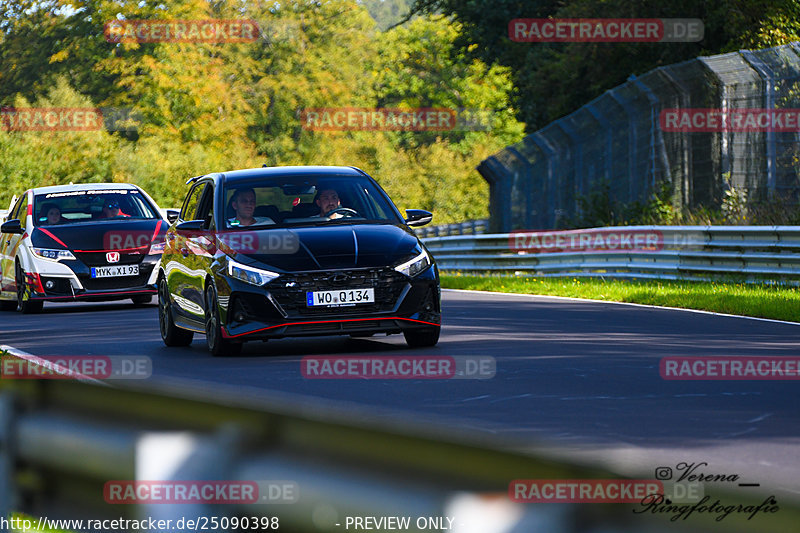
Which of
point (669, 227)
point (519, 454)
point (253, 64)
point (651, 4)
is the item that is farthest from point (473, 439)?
point (253, 64)

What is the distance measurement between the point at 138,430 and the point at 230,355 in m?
8.39

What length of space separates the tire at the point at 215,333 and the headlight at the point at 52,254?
7.86 m

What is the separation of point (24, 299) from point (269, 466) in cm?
1764

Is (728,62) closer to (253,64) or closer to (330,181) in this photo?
(330,181)

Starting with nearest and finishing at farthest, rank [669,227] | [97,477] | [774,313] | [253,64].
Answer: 1. [97,477]
2. [774,313]
3. [669,227]
4. [253,64]

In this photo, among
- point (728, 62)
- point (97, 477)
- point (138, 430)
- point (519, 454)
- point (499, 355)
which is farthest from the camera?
point (728, 62)

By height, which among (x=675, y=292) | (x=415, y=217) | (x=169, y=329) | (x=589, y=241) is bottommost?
(x=675, y=292)

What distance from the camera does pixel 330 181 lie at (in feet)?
43.5

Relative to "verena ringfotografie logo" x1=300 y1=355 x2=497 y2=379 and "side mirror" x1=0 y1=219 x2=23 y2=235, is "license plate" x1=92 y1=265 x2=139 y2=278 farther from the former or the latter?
"verena ringfotografie logo" x1=300 y1=355 x2=497 y2=379

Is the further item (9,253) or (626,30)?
(626,30)

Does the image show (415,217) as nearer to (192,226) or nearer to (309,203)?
(309,203)

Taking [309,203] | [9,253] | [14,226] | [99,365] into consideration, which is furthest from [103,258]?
[99,365]

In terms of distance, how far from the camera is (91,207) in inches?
840

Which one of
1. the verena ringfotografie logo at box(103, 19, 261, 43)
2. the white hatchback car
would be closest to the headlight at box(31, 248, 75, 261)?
the white hatchback car
